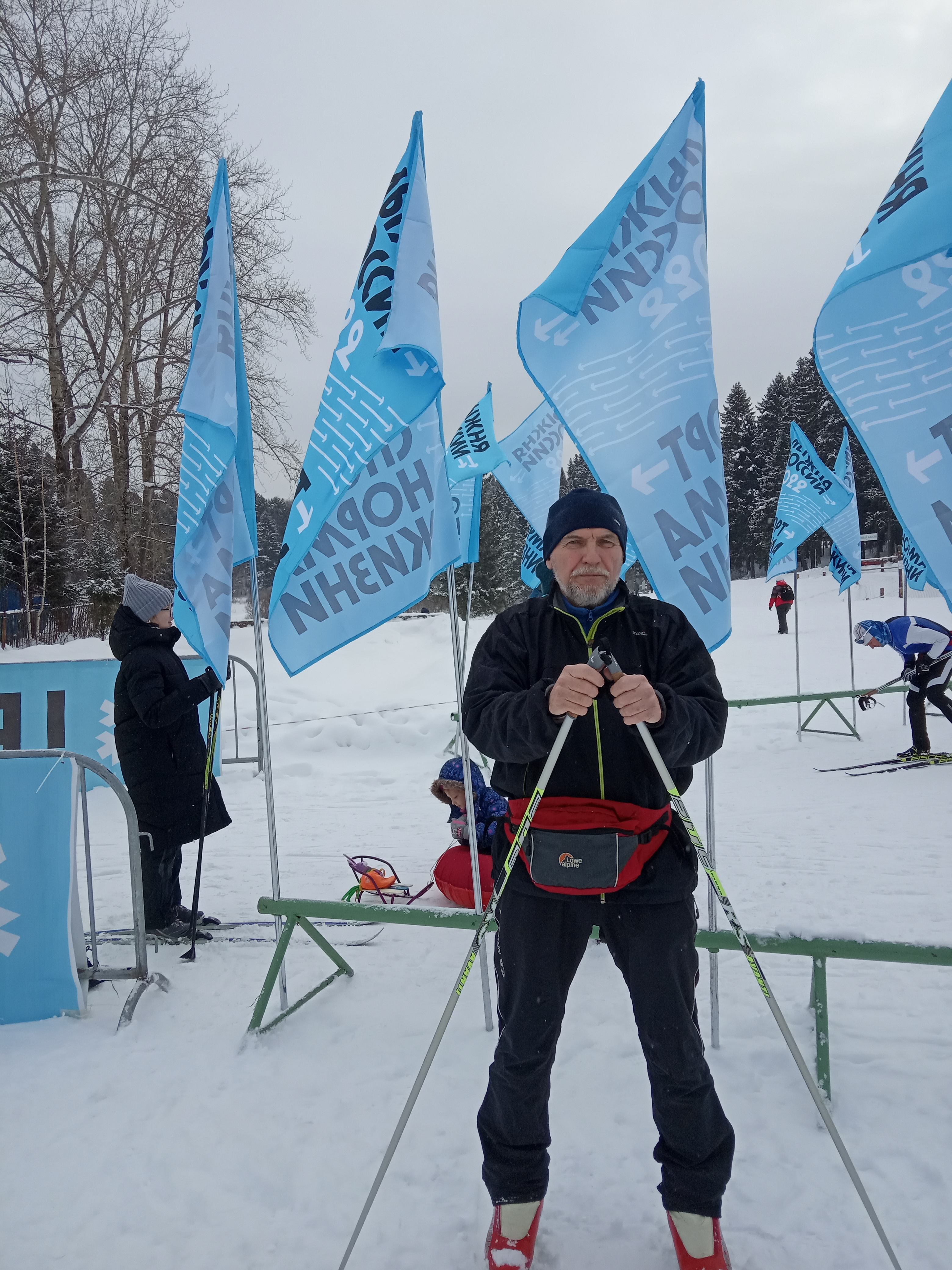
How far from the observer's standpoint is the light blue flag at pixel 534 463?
7.40m

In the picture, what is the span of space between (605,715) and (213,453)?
2.31 meters

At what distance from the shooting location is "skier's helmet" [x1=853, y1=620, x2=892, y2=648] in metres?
9.18

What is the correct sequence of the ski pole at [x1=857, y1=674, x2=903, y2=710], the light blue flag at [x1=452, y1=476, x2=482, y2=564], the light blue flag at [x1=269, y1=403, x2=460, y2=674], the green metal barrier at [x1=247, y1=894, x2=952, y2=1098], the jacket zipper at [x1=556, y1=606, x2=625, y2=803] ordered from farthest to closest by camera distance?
the ski pole at [x1=857, y1=674, x2=903, y2=710], the light blue flag at [x1=452, y1=476, x2=482, y2=564], the light blue flag at [x1=269, y1=403, x2=460, y2=674], the green metal barrier at [x1=247, y1=894, x2=952, y2=1098], the jacket zipper at [x1=556, y1=606, x2=625, y2=803]

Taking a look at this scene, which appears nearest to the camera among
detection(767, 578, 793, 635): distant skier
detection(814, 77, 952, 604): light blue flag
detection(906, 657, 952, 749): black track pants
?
detection(814, 77, 952, 604): light blue flag

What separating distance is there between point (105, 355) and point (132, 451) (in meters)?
2.35

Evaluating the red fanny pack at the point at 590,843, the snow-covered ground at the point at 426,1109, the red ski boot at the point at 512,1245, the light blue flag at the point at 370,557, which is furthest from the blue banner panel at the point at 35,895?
the red fanny pack at the point at 590,843

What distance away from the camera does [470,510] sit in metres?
7.31

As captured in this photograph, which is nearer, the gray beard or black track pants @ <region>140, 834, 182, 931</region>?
the gray beard

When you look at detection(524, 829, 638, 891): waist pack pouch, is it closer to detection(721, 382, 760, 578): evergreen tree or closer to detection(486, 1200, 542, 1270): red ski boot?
detection(486, 1200, 542, 1270): red ski boot

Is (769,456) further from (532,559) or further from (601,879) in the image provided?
(601,879)

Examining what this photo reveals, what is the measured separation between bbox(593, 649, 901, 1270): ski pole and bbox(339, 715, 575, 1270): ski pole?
0.20 meters

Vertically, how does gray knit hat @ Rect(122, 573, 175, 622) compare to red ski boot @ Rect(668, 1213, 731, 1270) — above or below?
above

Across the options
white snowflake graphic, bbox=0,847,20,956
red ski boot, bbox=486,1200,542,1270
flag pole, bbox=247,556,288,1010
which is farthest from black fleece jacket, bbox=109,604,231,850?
red ski boot, bbox=486,1200,542,1270

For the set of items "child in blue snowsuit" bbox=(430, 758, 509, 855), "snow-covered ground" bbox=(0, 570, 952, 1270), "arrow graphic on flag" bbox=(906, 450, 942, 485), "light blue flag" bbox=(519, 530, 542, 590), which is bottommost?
"snow-covered ground" bbox=(0, 570, 952, 1270)
